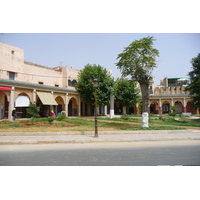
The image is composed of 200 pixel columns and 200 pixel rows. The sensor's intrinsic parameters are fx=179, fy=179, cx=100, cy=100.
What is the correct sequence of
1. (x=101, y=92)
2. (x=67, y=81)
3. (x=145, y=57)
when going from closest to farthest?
(x=145, y=57)
(x=101, y=92)
(x=67, y=81)

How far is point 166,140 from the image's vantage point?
10719mm

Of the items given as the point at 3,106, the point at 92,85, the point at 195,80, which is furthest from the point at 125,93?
the point at 3,106

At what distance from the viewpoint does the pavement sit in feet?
32.1

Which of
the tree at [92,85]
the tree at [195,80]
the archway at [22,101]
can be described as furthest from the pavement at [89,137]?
the tree at [92,85]

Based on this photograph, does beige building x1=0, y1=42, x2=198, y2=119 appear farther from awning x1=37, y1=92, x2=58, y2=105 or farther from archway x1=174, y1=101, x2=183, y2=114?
archway x1=174, y1=101, x2=183, y2=114

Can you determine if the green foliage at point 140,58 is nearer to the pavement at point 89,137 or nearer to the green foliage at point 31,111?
the pavement at point 89,137

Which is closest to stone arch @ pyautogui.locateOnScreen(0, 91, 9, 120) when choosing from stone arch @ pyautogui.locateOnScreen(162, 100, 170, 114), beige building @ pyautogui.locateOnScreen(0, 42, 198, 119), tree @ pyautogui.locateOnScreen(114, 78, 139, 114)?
beige building @ pyautogui.locateOnScreen(0, 42, 198, 119)

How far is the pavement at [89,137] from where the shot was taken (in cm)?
977

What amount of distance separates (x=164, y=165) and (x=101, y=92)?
68.6 ft

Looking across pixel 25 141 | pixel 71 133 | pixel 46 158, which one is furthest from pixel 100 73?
pixel 46 158

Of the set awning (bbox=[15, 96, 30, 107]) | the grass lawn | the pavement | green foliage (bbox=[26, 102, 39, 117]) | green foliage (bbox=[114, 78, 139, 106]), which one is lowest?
the pavement

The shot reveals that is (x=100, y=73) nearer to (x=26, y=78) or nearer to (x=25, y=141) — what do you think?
(x=26, y=78)

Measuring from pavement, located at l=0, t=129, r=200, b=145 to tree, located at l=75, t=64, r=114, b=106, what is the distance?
45.6 feet

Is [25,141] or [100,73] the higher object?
[100,73]
